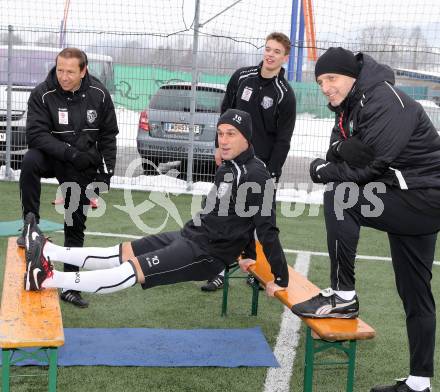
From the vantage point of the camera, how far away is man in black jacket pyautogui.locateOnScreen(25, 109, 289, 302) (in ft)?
14.5

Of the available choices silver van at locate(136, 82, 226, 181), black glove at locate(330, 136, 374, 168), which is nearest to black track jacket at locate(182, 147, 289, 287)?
black glove at locate(330, 136, 374, 168)

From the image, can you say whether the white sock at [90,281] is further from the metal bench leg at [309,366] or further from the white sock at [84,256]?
the metal bench leg at [309,366]

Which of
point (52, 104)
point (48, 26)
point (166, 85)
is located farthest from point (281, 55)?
point (48, 26)

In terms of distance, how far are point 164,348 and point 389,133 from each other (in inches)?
90.2

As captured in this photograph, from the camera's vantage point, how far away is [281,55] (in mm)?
6301

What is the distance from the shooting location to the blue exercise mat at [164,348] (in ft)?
15.4

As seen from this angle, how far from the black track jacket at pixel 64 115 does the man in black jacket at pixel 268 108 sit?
4.40 ft

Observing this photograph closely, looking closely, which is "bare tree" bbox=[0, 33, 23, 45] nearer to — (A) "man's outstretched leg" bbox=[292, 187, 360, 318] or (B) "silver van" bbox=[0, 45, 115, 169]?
(B) "silver van" bbox=[0, 45, 115, 169]

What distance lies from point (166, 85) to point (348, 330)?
7.82 meters

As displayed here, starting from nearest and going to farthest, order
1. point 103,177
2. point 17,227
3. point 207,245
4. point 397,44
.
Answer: point 207,245 → point 103,177 → point 17,227 → point 397,44

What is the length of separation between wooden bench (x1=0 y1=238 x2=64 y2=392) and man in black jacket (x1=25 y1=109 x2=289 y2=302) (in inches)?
5.9

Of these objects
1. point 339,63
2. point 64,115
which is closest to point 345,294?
point 339,63

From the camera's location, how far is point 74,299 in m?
5.84

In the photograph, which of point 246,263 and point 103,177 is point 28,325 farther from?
point 103,177
